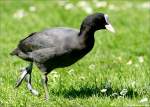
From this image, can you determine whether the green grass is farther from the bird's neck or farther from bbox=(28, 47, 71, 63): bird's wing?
the bird's neck

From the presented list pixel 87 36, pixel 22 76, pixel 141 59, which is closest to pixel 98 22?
pixel 87 36

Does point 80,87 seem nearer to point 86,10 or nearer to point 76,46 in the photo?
point 76,46

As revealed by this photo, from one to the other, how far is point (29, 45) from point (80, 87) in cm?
100

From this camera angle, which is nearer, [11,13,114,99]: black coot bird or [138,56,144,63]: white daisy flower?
[11,13,114,99]: black coot bird

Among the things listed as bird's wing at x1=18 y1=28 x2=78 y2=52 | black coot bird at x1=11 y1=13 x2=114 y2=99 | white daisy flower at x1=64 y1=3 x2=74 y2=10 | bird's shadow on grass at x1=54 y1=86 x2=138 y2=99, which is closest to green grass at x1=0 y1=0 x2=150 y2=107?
bird's shadow on grass at x1=54 y1=86 x2=138 y2=99

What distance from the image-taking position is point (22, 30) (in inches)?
583

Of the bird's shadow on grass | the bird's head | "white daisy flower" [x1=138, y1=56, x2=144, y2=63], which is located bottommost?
"white daisy flower" [x1=138, y1=56, x2=144, y2=63]

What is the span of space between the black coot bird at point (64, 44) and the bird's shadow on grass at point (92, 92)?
332mm

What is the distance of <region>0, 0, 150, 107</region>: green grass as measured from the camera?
821 centimetres

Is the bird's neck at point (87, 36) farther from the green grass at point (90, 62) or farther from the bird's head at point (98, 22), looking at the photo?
the green grass at point (90, 62)

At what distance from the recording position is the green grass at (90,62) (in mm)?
8211

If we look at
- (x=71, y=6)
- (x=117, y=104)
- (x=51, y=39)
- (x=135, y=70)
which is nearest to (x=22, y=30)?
(x=71, y=6)

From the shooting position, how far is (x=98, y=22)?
8.24 m

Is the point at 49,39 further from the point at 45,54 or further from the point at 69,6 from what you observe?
the point at 69,6
